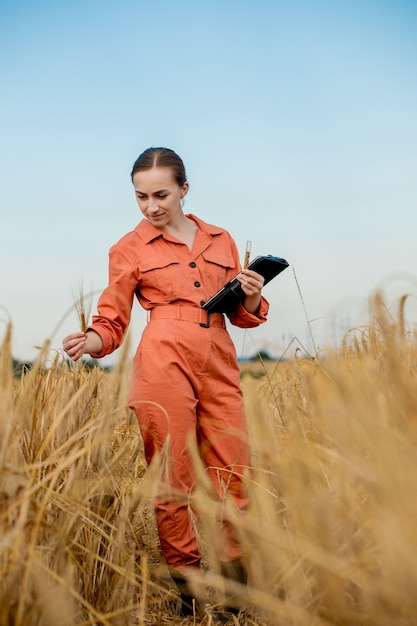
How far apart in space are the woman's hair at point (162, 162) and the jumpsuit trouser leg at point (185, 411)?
24.6 inches

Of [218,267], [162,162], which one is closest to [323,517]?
[218,267]

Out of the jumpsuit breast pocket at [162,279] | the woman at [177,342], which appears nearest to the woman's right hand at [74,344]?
the woman at [177,342]

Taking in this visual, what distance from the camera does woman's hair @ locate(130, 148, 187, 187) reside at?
2.66 meters

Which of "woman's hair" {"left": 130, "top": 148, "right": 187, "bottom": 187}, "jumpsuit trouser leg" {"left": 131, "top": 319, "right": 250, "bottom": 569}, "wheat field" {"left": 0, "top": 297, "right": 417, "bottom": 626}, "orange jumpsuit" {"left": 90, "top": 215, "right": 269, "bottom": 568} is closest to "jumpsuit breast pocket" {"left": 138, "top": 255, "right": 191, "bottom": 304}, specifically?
"orange jumpsuit" {"left": 90, "top": 215, "right": 269, "bottom": 568}

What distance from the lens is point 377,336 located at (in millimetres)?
2277

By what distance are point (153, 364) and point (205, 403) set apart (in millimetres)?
271

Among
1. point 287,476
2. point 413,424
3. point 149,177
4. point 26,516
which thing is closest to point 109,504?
point 26,516

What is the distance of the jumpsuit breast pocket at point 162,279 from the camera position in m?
2.54

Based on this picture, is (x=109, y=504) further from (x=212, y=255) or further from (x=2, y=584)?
(x=212, y=255)

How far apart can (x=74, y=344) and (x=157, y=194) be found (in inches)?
27.7

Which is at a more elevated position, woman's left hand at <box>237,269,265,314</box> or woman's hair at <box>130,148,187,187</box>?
woman's hair at <box>130,148,187,187</box>

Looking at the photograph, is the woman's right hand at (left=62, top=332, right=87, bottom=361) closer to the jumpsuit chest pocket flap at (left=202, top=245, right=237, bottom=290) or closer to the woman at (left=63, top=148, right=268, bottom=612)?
the woman at (left=63, top=148, right=268, bottom=612)

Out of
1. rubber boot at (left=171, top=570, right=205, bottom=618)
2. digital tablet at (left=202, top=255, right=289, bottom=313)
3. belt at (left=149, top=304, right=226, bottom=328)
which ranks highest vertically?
digital tablet at (left=202, top=255, right=289, bottom=313)

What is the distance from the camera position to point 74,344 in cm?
229
